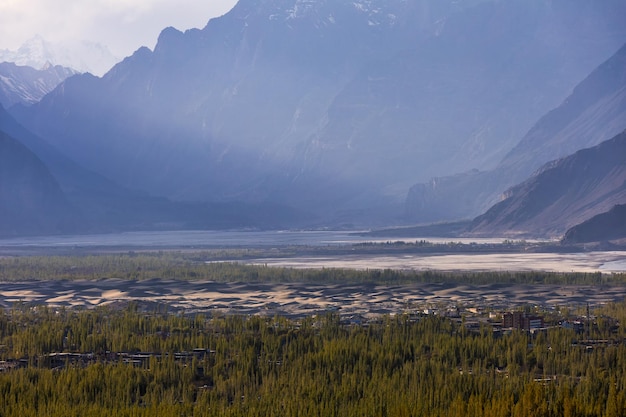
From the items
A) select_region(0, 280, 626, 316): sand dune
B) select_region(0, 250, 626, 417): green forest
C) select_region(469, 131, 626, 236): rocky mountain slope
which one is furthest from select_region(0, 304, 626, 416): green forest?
select_region(469, 131, 626, 236): rocky mountain slope

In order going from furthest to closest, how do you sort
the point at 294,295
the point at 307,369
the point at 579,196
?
1. the point at 579,196
2. the point at 294,295
3. the point at 307,369

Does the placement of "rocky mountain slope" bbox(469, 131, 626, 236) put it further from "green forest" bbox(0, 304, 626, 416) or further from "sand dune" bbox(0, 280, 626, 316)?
"green forest" bbox(0, 304, 626, 416)

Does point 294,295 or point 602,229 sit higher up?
point 602,229

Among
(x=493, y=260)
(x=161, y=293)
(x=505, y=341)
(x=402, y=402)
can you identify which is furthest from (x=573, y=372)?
(x=493, y=260)

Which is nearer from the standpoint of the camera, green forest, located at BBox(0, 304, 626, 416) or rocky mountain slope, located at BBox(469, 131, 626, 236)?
green forest, located at BBox(0, 304, 626, 416)

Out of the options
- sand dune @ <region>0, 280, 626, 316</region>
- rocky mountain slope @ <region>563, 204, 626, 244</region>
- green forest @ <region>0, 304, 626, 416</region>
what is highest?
rocky mountain slope @ <region>563, 204, 626, 244</region>

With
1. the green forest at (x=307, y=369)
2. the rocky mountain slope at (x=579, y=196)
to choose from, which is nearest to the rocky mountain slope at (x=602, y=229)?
the rocky mountain slope at (x=579, y=196)

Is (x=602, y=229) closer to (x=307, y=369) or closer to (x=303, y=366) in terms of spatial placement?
(x=303, y=366)

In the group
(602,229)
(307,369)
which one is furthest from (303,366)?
(602,229)

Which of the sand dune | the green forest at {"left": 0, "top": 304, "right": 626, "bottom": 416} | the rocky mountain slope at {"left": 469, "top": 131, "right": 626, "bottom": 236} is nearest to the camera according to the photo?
the green forest at {"left": 0, "top": 304, "right": 626, "bottom": 416}
